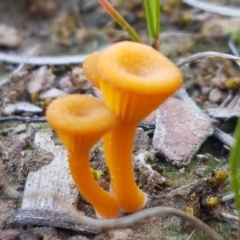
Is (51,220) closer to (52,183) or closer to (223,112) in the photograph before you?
(52,183)

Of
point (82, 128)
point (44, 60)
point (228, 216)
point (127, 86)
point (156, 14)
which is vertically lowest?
point (44, 60)

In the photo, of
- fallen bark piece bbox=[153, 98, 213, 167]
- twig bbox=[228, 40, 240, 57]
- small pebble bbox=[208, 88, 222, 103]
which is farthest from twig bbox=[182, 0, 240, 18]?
fallen bark piece bbox=[153, 98, 213, 167]

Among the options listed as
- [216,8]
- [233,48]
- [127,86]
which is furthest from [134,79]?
[216,8]

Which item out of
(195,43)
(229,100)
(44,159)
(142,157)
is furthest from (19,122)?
(195,43)

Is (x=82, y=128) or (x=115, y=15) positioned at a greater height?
(x=82, y=128)

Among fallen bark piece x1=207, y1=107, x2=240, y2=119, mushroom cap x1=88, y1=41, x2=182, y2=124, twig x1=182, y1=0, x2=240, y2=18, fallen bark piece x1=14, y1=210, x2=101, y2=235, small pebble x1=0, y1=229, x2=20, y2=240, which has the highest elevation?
mushroom cap x1=88, y1=41, x2=182, y2=124

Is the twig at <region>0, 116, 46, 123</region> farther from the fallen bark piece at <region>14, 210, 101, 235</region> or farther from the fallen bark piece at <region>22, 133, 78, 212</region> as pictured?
the fallen bark piece at <region>14, 210, 101, 235</region>

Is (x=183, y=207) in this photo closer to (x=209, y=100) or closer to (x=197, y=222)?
(x=197, y=222)
